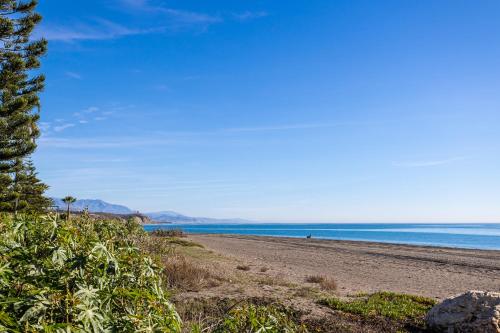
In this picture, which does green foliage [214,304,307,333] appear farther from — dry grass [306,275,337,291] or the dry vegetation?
dry grass [306,275,337,291]

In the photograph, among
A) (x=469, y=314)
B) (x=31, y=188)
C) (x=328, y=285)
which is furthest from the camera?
(x=31, y=188)

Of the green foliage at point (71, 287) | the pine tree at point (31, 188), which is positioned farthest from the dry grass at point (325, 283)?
the pine tree at point (31, 188)

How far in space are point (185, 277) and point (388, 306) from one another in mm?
4834

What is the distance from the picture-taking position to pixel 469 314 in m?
7.32

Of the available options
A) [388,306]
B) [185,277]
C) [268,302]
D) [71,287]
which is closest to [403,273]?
[388,306]

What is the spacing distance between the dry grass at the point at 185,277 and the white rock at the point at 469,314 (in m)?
5.54

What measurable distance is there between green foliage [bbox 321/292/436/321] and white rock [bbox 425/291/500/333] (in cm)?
96

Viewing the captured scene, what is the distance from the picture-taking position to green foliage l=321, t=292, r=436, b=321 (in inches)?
345

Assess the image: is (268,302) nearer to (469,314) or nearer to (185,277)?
(185,277)

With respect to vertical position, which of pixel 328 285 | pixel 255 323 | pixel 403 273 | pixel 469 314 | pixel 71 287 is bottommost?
pixel 403 273

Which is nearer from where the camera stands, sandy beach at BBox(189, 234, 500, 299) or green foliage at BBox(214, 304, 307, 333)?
green foliage at BBox(214, 304, 307, 333)

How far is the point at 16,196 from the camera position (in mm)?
25984

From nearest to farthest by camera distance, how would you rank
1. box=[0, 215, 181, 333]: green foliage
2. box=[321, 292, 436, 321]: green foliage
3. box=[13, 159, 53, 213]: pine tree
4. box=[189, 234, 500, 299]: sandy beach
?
box=[0, 215, 181, 333]: green foliage
box=[321, 292, 436, 321]: green foliage
box=[189, 234, 500, 299]: sandy beach
box=[13, 159, 53, 213]: pine tree

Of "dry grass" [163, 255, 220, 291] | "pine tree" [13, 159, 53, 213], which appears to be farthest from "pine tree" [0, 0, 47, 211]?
"dry grass" [163, 255, 220, 291]
